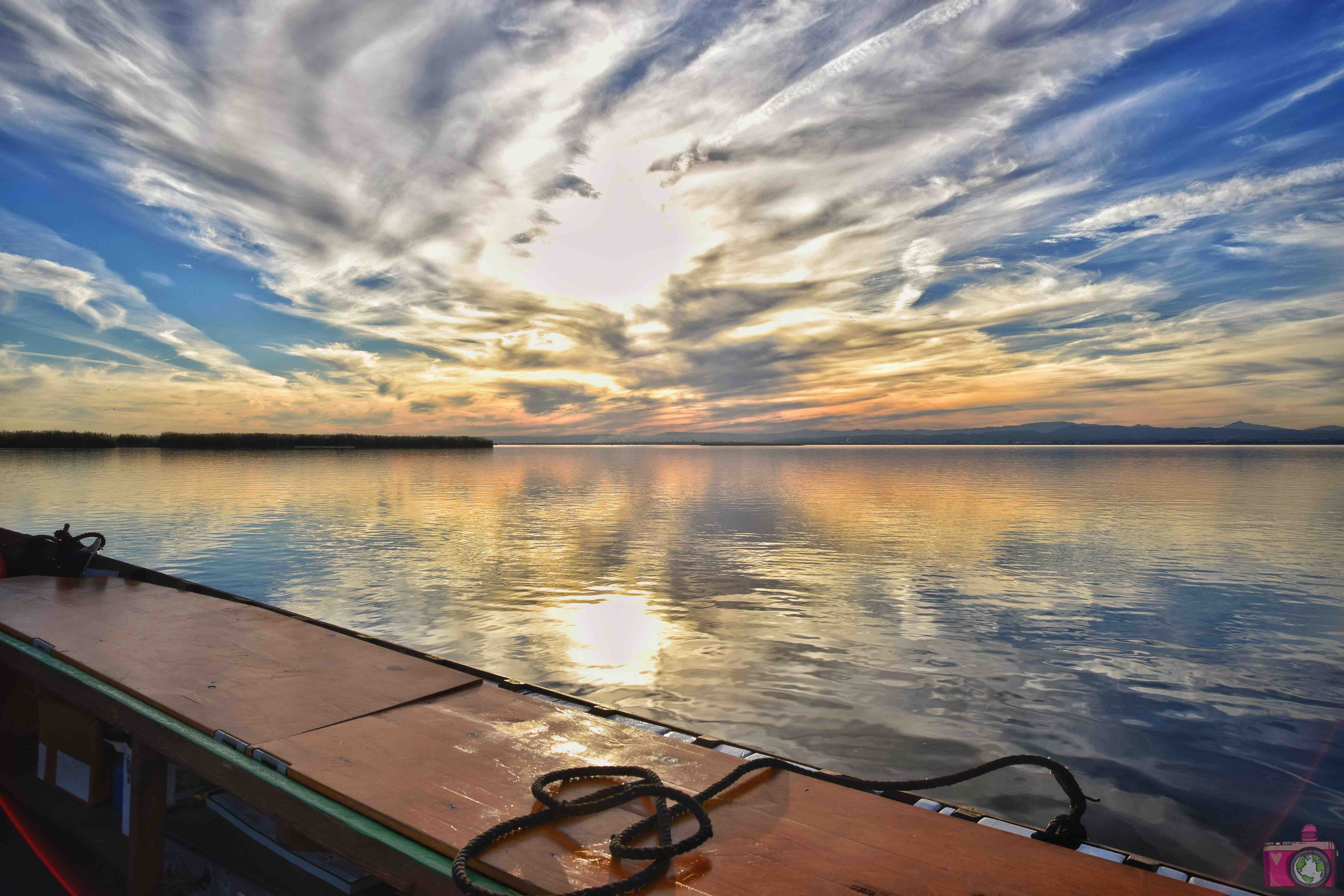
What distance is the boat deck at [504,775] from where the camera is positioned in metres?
2.64

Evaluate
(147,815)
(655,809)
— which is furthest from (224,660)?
(655,809)

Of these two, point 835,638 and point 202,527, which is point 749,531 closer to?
point 835,638

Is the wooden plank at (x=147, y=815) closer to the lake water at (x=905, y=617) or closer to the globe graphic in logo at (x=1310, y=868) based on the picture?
the lake water at (x=905, y=617)

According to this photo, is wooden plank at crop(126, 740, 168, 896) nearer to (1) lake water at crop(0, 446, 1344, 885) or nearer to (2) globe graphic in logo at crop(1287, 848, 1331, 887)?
(1) lake water at crop(0, 446, 1344, 885)

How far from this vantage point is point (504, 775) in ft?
11.2

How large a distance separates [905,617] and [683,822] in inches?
431

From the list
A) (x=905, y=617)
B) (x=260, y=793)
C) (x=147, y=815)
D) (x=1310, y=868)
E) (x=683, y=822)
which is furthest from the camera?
(x=905, y=617)

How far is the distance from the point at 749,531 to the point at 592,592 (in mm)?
10816

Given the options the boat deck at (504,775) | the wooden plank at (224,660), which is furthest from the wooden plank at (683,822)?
the wooden plank at (224,660)

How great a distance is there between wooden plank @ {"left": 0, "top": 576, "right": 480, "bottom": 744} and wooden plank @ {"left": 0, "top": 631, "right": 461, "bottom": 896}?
0.13m

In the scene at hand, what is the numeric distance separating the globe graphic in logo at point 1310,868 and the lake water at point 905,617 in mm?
212

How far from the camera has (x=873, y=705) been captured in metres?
8.50

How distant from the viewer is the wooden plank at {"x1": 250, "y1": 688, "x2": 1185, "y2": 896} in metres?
2.61

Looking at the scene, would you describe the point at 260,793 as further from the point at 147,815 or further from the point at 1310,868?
the point at 1310,868
